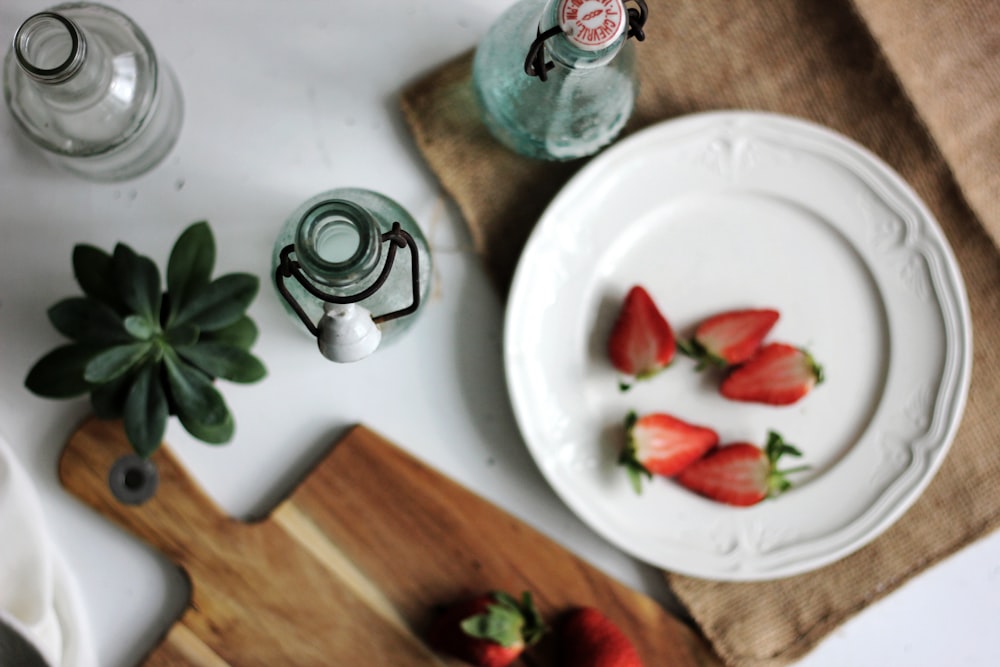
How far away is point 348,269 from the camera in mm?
494

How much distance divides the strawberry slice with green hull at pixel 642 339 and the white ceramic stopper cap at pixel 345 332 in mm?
342

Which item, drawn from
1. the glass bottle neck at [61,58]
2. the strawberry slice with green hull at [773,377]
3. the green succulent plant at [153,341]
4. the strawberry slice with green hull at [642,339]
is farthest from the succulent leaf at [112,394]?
the strawberry slice with green hull at [773,377]

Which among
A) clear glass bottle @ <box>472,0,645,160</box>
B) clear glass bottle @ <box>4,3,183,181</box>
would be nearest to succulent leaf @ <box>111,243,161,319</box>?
clear glass bottle @ <box>4,3,183,181</box>

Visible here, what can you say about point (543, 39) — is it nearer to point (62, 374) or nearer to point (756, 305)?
point (756, 305)

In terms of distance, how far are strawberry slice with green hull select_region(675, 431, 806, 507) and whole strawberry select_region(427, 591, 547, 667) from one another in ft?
0.67

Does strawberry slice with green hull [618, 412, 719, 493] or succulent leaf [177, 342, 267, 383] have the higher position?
succulent leaf [177, 342, 267, 383]

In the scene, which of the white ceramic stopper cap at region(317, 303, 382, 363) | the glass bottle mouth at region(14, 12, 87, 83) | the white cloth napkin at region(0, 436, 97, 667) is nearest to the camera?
the white ceramic stopper cap at region(317, 303, 382, 363)

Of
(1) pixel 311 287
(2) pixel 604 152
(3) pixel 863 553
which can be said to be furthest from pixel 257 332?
(3) pixel 863 553

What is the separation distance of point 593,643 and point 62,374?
0.55 meters

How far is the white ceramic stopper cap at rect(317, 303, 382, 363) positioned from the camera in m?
0.47

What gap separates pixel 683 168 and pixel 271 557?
57 centimetres

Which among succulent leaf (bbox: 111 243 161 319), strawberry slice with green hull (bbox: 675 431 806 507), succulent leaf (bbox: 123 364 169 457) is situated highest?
succulent leaf (bbox: 111 243 161 319)

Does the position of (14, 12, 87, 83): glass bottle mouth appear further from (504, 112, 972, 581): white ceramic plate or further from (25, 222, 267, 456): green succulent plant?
(504, 112, 972, 581): white ceramic plate

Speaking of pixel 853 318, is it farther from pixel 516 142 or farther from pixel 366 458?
pixel 366 458
